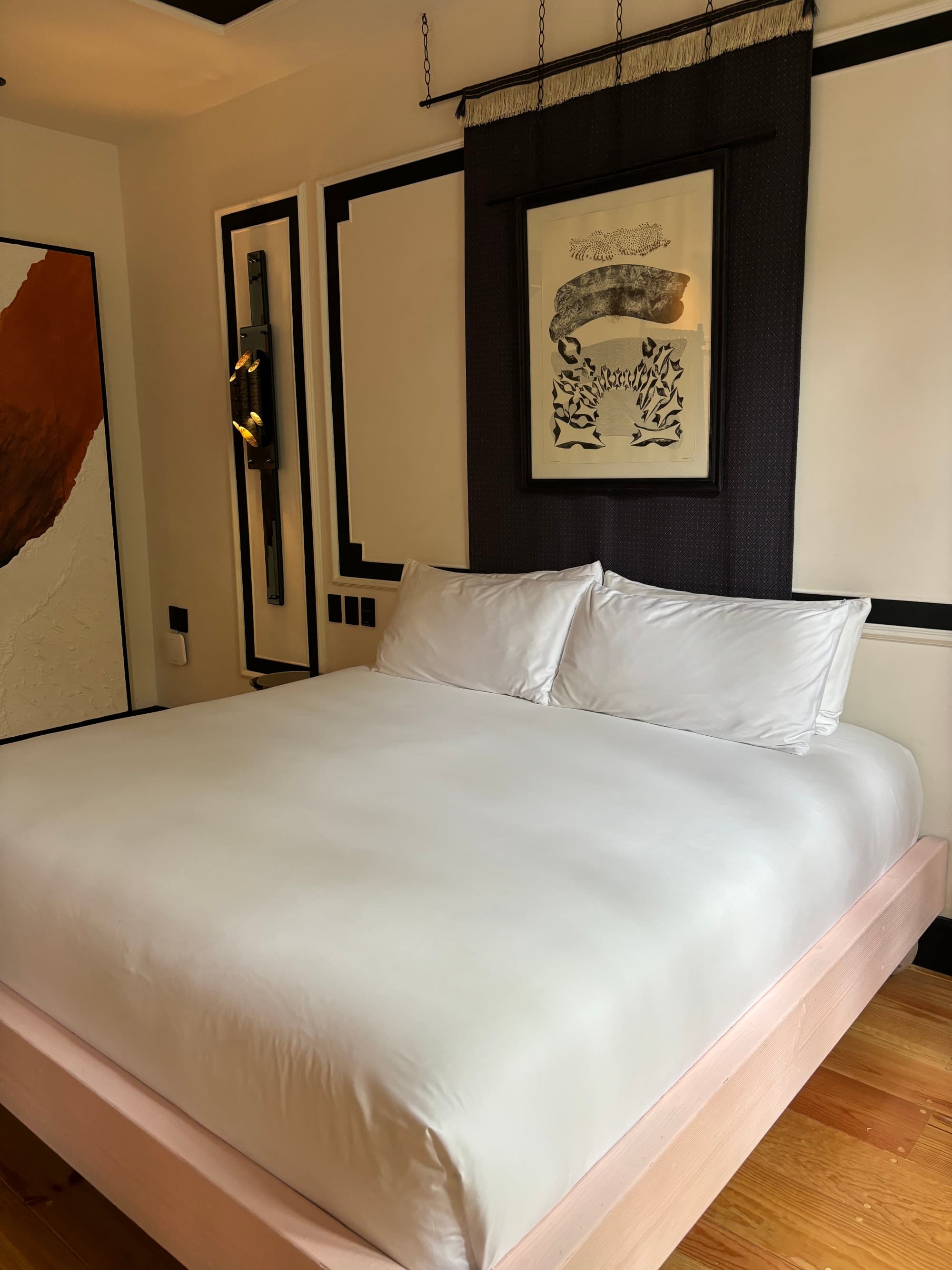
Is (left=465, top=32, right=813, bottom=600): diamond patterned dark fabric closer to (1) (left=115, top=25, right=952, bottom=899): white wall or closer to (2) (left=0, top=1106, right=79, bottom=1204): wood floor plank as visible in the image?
(1) (left=115, top=25, right=952, bottom=899): white wall

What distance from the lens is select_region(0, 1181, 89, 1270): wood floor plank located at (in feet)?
4.86

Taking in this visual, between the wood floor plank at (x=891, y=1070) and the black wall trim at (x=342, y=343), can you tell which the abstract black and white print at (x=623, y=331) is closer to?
the black wall trim at (x=342, y=343)

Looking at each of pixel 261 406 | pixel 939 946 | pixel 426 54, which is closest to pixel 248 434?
pixel 261 406

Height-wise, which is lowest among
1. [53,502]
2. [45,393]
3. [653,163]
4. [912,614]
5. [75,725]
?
[75,725]

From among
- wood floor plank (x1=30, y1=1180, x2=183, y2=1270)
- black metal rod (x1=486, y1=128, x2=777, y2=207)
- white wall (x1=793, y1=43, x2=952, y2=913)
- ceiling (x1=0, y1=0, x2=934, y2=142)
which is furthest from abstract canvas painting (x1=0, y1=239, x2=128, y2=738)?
white wall (x1=793, y1=43, x2=952, y2=913)

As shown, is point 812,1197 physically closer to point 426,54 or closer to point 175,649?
point 426,54

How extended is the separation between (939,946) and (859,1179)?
2.70ft

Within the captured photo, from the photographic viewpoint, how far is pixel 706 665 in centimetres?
221

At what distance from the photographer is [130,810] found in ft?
5.76

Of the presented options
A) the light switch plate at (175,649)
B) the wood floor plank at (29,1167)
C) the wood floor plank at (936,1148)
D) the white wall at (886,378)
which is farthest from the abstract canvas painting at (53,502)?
the wood floor plank at (936,1148)

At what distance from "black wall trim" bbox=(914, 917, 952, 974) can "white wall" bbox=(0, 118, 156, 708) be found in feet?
11.4

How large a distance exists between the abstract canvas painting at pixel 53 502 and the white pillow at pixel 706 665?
8.45 feet

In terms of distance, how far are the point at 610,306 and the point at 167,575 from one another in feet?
8.47

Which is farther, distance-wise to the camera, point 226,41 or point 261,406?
point 261,406
